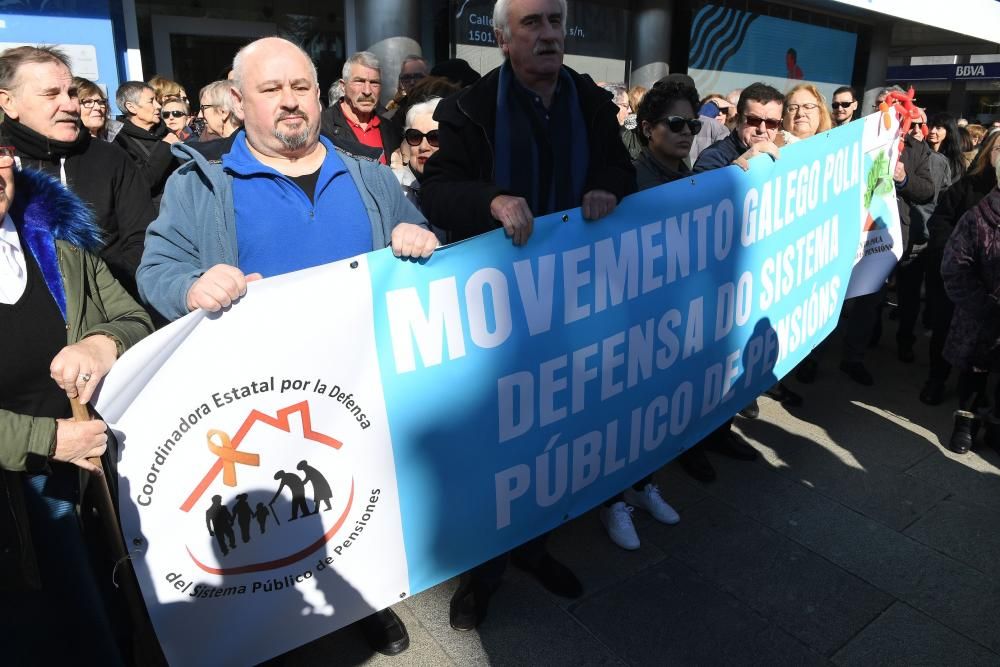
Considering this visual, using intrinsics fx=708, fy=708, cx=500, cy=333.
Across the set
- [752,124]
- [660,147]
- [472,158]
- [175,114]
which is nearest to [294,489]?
[472,158]

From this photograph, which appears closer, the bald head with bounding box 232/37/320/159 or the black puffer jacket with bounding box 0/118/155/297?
the bald head with bounding box 232/37/320/159

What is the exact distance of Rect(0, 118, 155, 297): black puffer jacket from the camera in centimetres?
264

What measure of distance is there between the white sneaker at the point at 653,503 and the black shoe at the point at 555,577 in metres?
0.58

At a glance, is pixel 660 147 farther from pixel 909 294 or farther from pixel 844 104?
pixel 909 294

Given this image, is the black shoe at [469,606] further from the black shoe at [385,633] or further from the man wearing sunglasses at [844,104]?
the man wearing sunglasses at [844,104]

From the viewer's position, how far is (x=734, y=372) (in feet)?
9.64

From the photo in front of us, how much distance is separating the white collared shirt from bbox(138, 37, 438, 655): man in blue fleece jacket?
0.26 meters

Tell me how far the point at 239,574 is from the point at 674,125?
7.62 feet

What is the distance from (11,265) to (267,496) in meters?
0.83

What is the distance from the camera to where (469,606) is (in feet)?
8.12

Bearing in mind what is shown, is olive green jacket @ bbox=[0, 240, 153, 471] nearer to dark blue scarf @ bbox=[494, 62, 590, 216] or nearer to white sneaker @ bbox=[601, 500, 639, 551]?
dark blue scarf @ bbox=[494, 62, 590, 216]

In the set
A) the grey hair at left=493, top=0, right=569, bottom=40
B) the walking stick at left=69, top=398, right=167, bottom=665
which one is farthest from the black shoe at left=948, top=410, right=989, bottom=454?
the walking stick at left=69, top=398, right=167, bottom=665

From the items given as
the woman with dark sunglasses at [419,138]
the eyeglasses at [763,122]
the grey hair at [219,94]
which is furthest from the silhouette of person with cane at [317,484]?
the grey hair at [219,94]

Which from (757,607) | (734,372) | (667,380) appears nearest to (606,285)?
(667,380)
